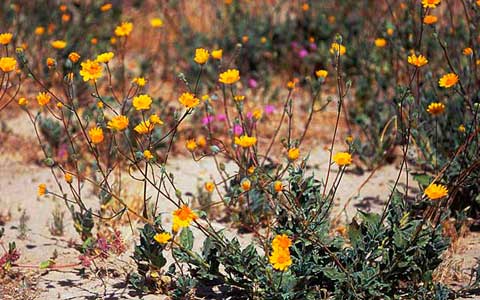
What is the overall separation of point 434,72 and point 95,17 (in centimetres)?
298

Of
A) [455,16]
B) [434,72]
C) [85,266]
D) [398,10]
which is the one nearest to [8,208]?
[85,266]

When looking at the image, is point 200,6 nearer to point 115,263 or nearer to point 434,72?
point 434,72

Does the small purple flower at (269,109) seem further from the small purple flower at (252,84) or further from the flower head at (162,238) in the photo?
the flower head at (162,238)

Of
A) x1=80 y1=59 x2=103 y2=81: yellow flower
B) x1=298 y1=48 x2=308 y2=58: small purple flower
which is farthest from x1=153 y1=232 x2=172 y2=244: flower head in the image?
x1=298 y1=48 x2=308 y2=58: small purple flower

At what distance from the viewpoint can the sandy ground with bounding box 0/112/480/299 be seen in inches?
140

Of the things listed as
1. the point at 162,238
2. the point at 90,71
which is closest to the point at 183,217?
the point at 162,238

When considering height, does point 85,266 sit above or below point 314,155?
below

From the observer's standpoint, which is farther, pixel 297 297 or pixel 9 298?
pixel 9 298

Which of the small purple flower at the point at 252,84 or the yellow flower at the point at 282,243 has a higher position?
the small purple flower at the point at 252,84

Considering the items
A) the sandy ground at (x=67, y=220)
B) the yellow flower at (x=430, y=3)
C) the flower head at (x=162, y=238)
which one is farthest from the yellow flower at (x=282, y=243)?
the yellow flower at (x=430, y=3)

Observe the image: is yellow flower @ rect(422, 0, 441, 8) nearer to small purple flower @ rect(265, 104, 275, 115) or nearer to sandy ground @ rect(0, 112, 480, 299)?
sandy ground @ rect(0, 112, 480, 299)

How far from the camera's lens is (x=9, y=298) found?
11.3 feet

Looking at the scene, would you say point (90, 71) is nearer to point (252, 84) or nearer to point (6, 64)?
point (6, 64)

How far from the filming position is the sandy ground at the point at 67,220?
355 cm
